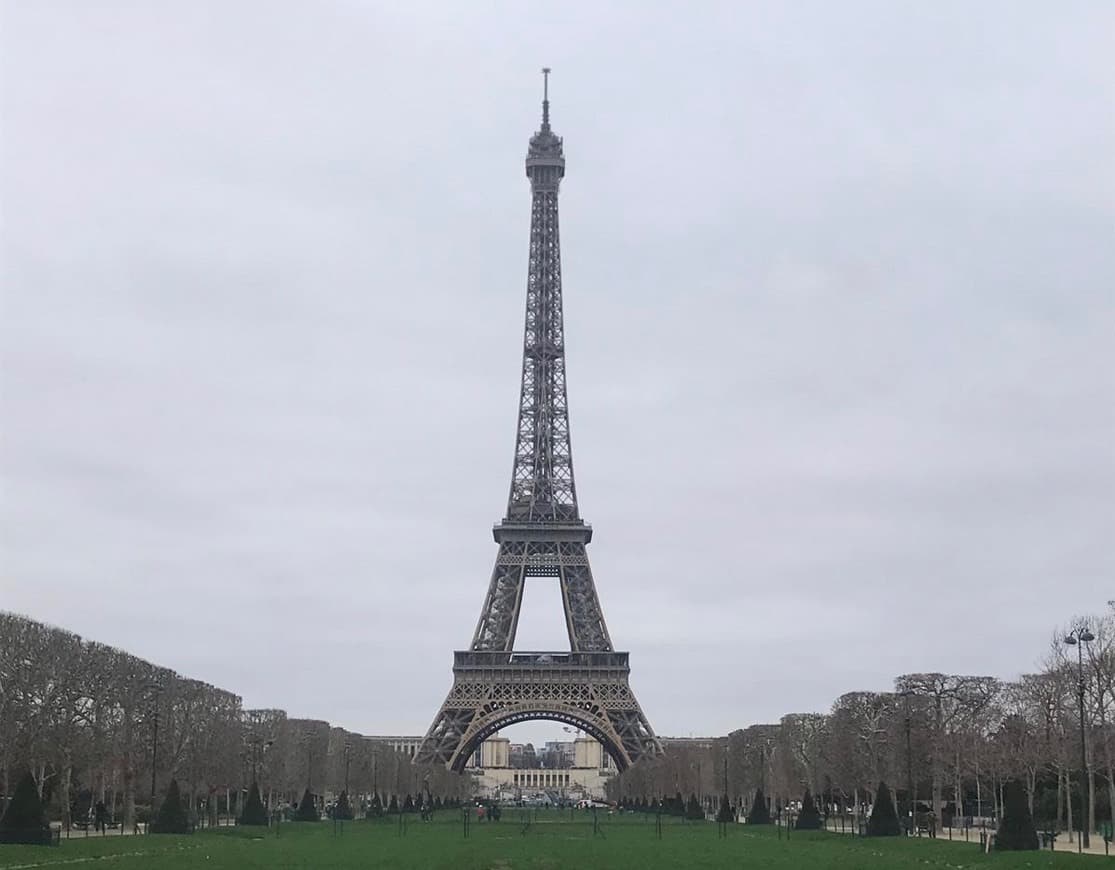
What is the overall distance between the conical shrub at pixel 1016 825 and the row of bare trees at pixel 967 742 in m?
12.4

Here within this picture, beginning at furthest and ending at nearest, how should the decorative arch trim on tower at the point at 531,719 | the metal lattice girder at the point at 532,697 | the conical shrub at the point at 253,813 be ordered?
the decorative arch trim on tower at the point at 531,719 < the metal lattice girder at the point at 532,697 < the conical shrub at the point at 253,813

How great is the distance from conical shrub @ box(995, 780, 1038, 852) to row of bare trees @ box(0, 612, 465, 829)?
106 ft

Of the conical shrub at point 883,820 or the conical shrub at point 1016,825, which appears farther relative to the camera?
the conical shrub at point 883,820

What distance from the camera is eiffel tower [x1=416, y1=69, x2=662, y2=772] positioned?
106688mm

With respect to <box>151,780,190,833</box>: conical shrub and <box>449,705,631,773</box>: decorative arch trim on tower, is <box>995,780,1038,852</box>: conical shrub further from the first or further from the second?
<box>449,705,631,773</box>: decorative arch trim on tower

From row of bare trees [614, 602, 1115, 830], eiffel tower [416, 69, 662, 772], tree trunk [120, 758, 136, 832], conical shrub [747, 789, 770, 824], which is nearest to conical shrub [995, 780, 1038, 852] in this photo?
row of bare trees [614, 602, 1115, 830]

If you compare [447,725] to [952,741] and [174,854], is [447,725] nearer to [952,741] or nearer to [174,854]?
[952,741]

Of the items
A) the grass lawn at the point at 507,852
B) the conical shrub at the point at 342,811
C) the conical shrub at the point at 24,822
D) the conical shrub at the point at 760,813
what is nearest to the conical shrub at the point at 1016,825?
the grass lawn at the point at 507,852

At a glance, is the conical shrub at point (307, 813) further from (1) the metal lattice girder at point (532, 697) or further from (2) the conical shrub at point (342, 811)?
(1) the metal lattice girder at point (532, 697)

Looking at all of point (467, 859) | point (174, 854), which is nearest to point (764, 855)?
point (467, 859)

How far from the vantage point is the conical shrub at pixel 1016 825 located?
41856 mm

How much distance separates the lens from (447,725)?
10769 centimetres

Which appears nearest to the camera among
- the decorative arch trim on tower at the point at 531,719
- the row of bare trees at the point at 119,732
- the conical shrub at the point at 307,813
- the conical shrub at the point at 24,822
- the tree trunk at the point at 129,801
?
the conical shrub at the point at 24,822

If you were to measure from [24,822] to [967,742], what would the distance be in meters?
48.7
